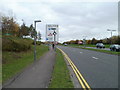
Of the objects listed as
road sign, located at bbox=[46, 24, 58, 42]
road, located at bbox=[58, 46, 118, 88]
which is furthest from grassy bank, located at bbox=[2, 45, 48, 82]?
road sign, located at bbox=[46, 24, 58, 42]

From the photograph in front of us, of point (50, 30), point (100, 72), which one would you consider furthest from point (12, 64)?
point (50, 30)

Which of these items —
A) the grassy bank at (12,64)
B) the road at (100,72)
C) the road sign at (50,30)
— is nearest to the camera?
the road at (100,72)

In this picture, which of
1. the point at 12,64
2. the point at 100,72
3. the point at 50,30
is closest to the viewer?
the point at 100,72

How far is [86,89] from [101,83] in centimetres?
122

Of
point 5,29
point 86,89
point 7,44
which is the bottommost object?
point 86,89

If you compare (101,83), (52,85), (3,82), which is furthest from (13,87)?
(101,83)

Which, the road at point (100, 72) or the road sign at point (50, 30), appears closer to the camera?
the road at point (100, 72)

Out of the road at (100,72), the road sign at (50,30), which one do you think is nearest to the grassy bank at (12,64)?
the road at (100,72)

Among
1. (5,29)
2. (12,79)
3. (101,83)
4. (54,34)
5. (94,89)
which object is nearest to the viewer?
(94,89)

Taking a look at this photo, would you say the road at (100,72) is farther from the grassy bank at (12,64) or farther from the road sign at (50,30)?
the road sign at (50,30)

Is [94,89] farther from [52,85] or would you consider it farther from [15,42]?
[15,42]

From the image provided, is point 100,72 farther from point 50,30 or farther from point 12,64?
point 50,30

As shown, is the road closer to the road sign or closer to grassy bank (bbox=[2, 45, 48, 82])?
grassy bank (bbox=[2, 45, 48, 82])

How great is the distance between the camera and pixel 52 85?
7586 millimetres
